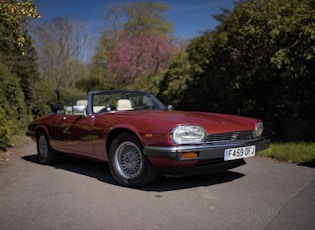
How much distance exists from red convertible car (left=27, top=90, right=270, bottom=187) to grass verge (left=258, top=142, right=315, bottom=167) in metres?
1.59

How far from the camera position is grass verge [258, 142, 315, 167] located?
6.31 metres

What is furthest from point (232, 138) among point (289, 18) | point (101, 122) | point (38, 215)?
point (289, 18)

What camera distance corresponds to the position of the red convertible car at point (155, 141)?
4277mm

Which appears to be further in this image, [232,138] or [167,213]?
[232,138]

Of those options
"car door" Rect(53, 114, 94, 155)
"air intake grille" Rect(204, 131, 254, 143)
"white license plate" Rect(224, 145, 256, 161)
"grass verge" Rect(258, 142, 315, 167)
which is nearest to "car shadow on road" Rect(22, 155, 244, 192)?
"car door" Rect(53, 114, 94, 155)

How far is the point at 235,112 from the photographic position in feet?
35.0

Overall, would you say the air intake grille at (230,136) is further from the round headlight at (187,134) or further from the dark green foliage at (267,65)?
the dark green foliage at (267,65)

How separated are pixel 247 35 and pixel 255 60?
0.66m

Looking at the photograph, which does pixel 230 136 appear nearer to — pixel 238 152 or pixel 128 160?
pixel 238 152

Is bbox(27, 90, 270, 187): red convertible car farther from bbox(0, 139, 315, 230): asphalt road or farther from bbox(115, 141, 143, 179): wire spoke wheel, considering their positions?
bbox(0, 139, 315, 230): asphalt road

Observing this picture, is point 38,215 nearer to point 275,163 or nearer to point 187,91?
point 275,163

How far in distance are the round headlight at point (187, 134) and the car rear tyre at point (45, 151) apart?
10.4ft

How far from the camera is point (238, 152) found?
459 centimetres

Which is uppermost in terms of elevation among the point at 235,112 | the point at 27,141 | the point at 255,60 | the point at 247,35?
the point at 247,35
